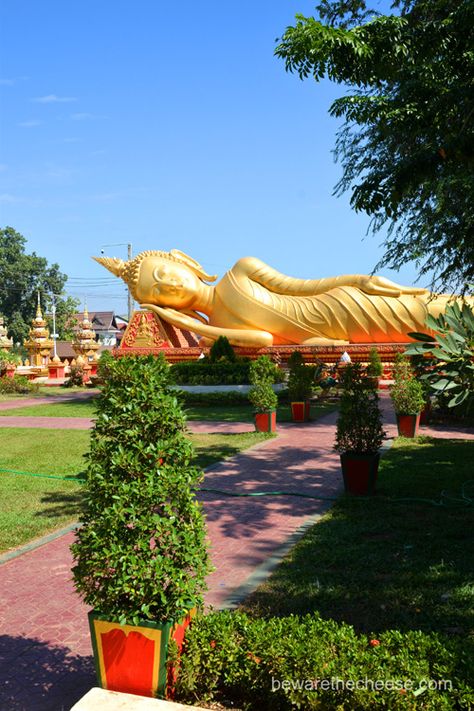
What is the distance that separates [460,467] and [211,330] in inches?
532

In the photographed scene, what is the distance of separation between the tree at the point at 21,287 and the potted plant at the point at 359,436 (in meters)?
45.7

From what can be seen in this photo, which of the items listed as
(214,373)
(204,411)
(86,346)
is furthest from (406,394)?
(86,346)

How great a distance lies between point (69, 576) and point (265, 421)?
707cm

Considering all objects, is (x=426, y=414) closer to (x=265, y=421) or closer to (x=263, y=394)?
(x=265, y=421)

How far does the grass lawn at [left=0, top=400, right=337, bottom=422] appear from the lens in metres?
14.2

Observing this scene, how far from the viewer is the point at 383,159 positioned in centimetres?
1040

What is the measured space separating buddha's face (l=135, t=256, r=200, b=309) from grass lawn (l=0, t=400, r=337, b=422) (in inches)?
200

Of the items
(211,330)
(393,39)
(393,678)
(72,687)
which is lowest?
(72,687)

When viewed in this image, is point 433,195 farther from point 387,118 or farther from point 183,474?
point 183,474

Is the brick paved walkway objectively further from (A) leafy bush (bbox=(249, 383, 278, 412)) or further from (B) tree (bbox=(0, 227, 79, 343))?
(B) tree (bbox=(0, 227, 79, 343))

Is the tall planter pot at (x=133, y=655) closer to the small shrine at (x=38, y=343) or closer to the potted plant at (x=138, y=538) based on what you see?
the potted plant at (x=138, y=538)

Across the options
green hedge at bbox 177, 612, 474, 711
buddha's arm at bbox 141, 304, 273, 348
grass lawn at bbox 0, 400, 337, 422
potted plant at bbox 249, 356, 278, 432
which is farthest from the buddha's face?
green hedge at bbox 177, 612, 474, 711

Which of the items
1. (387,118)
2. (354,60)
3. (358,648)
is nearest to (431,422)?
(387,118)

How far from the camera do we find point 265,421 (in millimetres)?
11539
